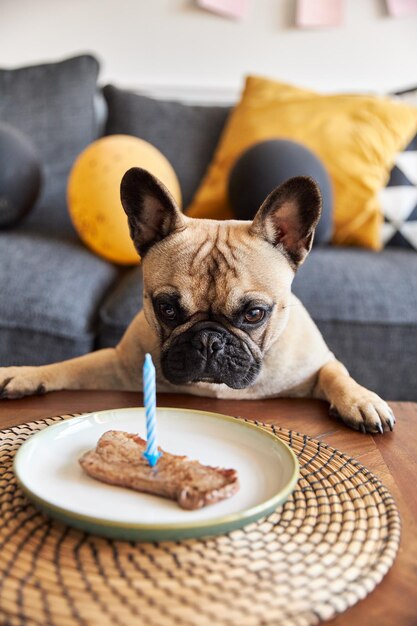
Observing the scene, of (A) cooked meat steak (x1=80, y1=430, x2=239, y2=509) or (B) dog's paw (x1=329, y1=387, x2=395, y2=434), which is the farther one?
(B) dog's paw (x1=329, y1=387, x2=395, y2=434)

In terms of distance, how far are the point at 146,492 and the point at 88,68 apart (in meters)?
2.04

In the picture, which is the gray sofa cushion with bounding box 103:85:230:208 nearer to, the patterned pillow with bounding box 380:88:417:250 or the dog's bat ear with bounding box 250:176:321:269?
the patterned pillow with bounding box 380:88:417:250

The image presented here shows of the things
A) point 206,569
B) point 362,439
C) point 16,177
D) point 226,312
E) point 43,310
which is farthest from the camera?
point 16,177

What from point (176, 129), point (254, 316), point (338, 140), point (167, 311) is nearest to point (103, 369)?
point (167, 311)

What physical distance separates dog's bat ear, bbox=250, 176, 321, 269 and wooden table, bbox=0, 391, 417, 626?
0.26 m

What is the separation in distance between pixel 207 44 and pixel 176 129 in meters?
0.52

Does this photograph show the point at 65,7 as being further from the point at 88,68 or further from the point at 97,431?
the point at 97,431

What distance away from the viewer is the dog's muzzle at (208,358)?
964 mm

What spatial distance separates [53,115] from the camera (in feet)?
7.53

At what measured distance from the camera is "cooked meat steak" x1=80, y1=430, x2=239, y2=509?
23.0 inches

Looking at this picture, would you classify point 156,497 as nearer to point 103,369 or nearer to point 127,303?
point 103,369

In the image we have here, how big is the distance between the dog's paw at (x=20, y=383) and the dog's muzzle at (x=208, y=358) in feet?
0.70

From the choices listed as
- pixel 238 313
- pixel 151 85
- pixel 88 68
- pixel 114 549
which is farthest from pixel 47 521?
pixel 151 85

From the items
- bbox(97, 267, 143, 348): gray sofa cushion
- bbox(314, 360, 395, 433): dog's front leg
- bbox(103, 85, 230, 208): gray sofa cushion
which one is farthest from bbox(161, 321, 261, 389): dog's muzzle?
bbox(103, 85, 230, 208): gray sofa cushion
